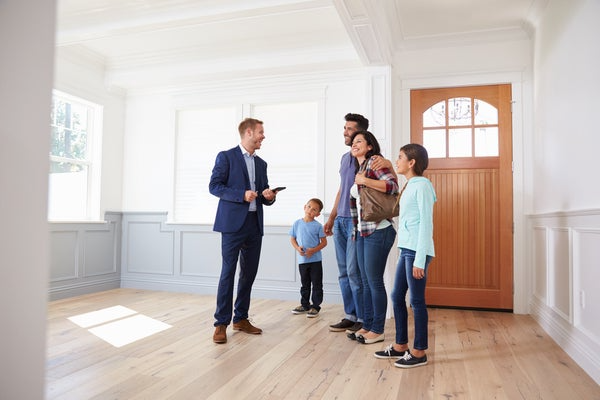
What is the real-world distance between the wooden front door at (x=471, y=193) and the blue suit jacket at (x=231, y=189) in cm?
204

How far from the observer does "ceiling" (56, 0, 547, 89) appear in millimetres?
3531

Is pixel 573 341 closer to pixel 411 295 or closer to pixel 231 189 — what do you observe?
pixel 411 295

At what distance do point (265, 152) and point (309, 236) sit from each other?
4.37 feet

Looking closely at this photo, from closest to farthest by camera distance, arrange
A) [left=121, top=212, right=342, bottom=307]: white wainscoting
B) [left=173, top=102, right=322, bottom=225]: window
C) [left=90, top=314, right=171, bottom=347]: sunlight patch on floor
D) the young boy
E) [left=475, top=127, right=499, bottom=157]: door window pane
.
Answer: [left=90, top=314, right=171, bottom=347]: sunlight patch on floor
the young boy
[left=475, top=127, right=499, bottom=157]: door window pane
[left=121, top=212, right=342, bottom=307]: white wainscoting
[left=173, top=102, right=322, bottom=225]: window

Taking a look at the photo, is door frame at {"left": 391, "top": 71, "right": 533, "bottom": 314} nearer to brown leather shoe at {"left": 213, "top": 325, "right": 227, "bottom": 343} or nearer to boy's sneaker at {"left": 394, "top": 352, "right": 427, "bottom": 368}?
boy's sneaker at {"left": 394, "top": 352, "right": 427, "bottom": 368}

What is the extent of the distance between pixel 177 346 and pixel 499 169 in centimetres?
331

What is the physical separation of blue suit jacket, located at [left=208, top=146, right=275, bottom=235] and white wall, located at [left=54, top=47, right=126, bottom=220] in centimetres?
272

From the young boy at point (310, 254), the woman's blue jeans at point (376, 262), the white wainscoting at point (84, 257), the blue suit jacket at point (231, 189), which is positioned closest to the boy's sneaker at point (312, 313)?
the young boy at point (310, 254)

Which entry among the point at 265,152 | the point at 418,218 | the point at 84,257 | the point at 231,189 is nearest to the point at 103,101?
the point at 84,257

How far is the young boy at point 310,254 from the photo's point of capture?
388cm

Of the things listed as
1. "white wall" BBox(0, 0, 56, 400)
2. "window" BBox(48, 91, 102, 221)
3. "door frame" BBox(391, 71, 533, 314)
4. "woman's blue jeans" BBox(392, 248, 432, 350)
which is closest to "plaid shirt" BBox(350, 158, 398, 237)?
"woman's blue jeans" BBox(392, 248, 432, 350)

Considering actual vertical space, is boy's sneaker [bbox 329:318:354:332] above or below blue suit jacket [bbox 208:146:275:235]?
below

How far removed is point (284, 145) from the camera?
477cm

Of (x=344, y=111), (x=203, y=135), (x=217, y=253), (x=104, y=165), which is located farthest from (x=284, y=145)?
(x=104, y=165)
